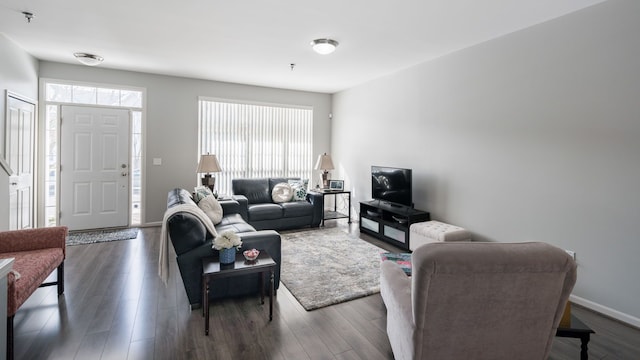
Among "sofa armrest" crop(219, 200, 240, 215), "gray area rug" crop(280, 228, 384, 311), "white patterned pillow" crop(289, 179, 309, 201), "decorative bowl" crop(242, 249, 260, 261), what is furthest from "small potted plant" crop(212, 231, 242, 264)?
"white patterned pillow" crop(289, 179, 309, 201)

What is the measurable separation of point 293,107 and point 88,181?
12.8 ft

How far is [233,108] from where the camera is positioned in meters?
6.22

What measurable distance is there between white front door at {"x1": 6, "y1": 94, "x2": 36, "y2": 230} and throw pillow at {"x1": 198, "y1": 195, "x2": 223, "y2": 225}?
2.37 m

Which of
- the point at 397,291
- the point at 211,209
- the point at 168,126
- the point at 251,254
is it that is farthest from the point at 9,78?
the point at 397,291

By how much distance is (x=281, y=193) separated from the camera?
574cm

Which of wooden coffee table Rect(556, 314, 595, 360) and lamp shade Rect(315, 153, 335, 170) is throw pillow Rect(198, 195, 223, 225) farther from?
wooden coffee table Rect(556, 314, 595, 360)

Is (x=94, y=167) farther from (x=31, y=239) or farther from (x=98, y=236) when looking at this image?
(x=31, y=239)

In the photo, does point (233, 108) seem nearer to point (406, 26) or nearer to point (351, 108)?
point (351, 108)

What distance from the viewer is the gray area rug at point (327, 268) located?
300 centimetres

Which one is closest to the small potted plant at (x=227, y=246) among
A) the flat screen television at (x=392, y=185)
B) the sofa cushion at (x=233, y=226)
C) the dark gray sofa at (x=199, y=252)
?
the dark gray sofa at (x=199, y=252)

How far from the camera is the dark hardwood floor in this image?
7.00ft

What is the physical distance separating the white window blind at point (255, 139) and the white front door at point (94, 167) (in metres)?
1.34

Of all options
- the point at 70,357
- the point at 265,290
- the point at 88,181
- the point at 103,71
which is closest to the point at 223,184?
the point at 88,181

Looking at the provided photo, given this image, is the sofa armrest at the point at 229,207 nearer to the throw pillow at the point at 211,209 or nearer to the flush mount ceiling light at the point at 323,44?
the throw pillow at the point at 211,209
